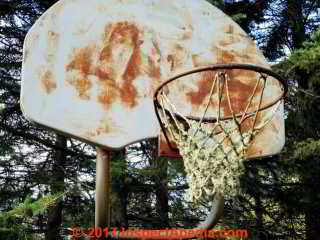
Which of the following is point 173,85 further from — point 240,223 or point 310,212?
point 310,212

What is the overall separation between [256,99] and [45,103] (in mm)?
1415

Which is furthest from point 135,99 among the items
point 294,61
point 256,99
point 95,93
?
point 294,61

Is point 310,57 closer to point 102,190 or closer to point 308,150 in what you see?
point 308,150

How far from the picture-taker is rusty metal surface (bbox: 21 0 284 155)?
2961 millimetres

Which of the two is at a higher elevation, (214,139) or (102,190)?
(214,139)

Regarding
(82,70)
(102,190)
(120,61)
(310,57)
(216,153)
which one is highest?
(310,57)

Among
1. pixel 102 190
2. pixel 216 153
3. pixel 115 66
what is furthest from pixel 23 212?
pixel 216 153

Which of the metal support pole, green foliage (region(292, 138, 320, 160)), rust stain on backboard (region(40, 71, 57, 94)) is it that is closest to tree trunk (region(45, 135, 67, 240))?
green foliage (region(292, 138, 320, 160))

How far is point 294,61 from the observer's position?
5387 millimetres

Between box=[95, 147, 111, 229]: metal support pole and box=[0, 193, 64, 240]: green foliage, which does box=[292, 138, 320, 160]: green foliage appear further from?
box=[0, 193, 64, 240]: green foliage

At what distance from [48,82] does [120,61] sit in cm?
55

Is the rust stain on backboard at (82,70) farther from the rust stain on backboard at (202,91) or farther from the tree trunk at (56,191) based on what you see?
the tree trunk at (56,191)

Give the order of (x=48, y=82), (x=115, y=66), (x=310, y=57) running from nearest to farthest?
1. (x=48, y=82)
2. (x=115, y=66)
3. (x=310, y=57)

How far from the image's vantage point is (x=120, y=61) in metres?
3.25
